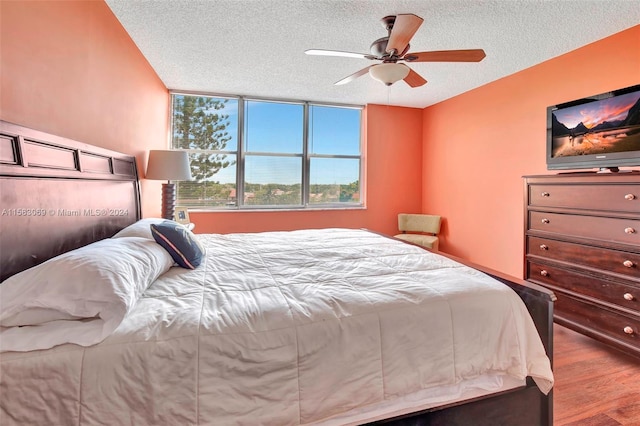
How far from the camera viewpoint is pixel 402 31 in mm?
1932

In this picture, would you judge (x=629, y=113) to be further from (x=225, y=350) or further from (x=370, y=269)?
(x=225, y=350)

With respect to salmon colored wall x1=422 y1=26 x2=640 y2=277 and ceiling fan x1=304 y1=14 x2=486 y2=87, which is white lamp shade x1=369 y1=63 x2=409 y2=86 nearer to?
ceiling fan x1=304 y1=14 x2=486 y2=87

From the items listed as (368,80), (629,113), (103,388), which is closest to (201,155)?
(368,80)

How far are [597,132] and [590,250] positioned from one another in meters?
0.94

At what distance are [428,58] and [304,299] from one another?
197cm

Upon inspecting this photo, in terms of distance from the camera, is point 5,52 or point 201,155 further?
point 201,155

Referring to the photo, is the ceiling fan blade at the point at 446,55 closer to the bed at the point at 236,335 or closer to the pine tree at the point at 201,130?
the bed at the point at 236,335

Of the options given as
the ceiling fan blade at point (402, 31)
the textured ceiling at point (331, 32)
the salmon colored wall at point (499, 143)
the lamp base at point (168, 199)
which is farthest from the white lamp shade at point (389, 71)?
the lamp base at point (168, 199)

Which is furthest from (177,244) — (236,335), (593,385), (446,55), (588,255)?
(588,255)

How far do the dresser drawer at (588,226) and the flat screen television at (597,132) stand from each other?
1.48 feet

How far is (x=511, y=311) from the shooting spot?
4.32 ft

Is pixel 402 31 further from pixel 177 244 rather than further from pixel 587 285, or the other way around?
pixel 587 285

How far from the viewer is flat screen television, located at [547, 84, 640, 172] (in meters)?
2.16

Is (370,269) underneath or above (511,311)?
above
